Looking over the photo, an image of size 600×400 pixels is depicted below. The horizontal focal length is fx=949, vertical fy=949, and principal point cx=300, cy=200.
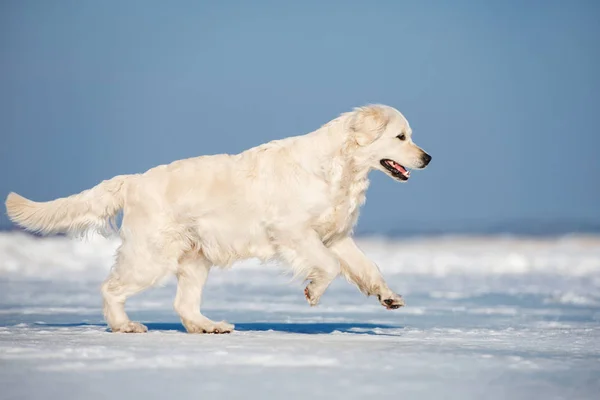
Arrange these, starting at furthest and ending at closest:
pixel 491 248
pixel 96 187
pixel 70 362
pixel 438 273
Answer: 1. pixel 491 248
2. pixel 438 273
3. pixel 96 187
4. pixel 70 362

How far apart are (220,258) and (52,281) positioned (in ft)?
26.6

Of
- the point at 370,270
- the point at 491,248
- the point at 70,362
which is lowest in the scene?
the point at 70,362

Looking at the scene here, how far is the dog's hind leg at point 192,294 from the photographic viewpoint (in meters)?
8.16

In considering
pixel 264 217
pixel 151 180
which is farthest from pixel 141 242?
pixel 264 217

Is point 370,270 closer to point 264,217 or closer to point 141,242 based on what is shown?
point 264,217

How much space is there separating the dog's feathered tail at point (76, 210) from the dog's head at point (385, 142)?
2.07 m

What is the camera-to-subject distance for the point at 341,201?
26.1 ft

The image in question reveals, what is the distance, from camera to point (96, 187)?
27.8 ft

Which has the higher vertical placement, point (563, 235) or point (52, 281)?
point (563, 235)

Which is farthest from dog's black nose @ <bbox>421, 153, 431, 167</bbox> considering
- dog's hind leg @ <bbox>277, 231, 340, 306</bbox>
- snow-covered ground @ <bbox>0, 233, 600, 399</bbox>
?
snow-covered ground @ <bbox>0, 233, 600, 399</bbox>

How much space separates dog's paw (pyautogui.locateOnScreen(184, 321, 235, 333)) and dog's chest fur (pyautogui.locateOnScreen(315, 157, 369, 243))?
1.10 m

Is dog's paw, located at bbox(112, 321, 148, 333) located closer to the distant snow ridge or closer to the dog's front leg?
the dog's front leg

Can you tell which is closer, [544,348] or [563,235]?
[544,348]

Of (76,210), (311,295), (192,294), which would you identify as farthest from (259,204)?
(76,210)
